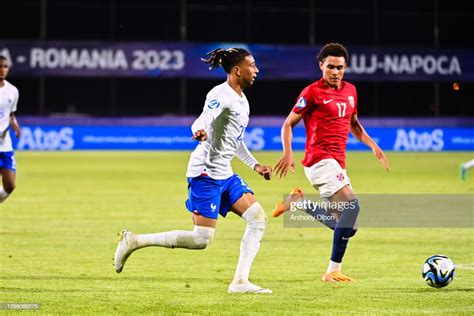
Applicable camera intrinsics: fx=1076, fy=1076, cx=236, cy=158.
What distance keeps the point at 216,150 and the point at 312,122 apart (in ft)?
5.34

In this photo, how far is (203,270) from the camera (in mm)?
11438

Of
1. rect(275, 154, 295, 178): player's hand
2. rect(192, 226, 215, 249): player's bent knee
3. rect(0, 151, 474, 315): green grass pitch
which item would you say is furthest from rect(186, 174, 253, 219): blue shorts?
rect(0, 151, 474, 315): green grass pitch

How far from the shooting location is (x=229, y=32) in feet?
169

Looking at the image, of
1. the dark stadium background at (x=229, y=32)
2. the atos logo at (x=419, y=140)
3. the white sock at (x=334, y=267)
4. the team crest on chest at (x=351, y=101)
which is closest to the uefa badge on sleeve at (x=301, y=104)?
the team crest on chest at (x=351, y=101)

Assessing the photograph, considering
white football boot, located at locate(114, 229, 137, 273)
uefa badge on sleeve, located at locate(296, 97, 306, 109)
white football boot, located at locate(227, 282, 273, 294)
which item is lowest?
white football boot, located at locate(227, 282, 273, 294)

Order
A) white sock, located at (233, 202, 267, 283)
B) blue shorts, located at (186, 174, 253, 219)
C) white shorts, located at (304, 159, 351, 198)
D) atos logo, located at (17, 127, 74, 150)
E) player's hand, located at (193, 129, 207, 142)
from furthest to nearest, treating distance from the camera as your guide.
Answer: atos logo, located at (17, 127, 74, 150)
white shorts, located at (304, 159, 351, 198)
white sock, located at (233, 202, 267, 283)
blue shorts, located at (186, 174, 253, 219)
player's hand, located at (193, 129, 207, 142)

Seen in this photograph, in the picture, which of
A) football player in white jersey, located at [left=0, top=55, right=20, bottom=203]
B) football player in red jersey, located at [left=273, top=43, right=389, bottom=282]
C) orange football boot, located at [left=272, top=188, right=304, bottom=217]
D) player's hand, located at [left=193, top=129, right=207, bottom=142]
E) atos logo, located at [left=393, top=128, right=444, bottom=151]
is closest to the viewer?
player's hand, located at [left=193, top=129, right=207, bottom=142]

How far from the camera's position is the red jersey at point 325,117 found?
1081cm

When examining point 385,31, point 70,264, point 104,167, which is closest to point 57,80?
point 385,31

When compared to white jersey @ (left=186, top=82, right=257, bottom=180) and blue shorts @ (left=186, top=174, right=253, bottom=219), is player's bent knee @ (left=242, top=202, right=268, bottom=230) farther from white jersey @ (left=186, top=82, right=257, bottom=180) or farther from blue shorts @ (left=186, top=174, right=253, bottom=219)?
white jersey @ (left=186, top=82, right=257, bottom=180)

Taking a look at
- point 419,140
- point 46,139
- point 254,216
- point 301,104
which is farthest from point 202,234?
point 419,140

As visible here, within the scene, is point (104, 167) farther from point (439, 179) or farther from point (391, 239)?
point (391, 239)

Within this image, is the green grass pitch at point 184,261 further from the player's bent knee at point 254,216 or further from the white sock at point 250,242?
the player's bent knee at point 254,216

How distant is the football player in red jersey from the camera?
1062 centimetres
